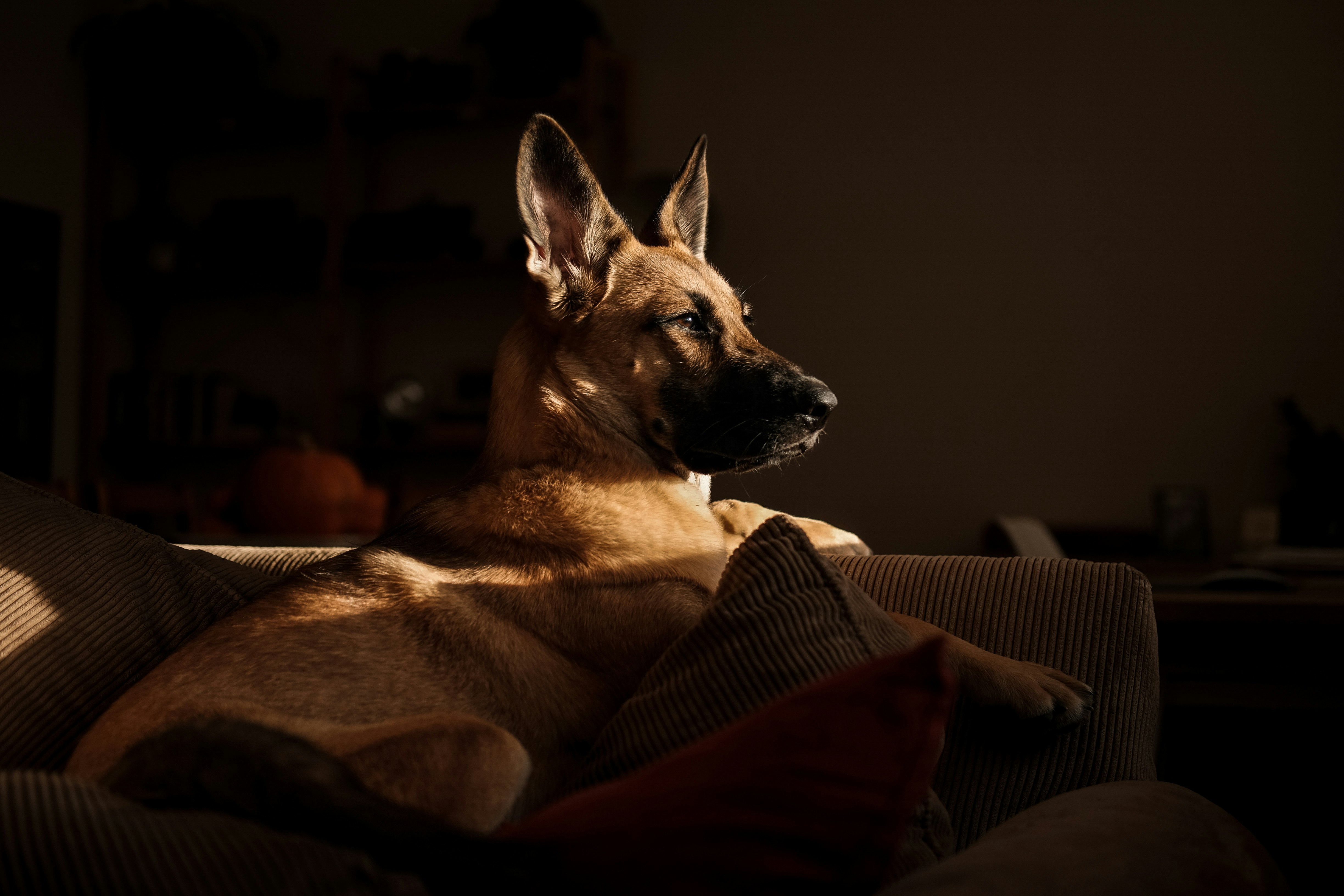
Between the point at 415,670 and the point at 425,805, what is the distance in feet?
0.89

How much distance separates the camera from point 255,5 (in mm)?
5676

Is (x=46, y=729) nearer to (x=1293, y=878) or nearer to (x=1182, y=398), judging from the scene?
(x=1293, y=878)

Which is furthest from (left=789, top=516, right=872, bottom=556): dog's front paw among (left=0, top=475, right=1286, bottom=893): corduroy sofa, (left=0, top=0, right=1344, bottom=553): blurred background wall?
(left=0, top=0, right=1344, bottom=553): blurred background wall

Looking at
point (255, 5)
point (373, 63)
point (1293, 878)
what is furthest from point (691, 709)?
point (255, 5)

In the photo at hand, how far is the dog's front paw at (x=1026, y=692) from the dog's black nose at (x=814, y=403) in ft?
1.54

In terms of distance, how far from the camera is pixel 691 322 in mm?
1621

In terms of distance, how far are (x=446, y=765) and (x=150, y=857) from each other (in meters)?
0.31

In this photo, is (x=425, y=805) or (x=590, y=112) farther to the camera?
(x=590, y=112)

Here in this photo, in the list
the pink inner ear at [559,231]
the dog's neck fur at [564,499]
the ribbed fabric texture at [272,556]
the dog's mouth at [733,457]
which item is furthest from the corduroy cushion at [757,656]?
the ribbed fabric texture at [272,556]

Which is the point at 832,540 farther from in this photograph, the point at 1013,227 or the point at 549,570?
the point at 1013,227

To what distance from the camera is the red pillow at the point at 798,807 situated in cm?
65

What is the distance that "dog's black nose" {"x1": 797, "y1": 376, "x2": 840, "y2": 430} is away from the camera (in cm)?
151

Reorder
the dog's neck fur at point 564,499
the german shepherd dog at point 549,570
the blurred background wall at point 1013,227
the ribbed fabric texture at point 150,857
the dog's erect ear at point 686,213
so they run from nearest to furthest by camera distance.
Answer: the ribbed fabric texture at point 150,857, the german shepherd dog at point 549,570, the dog's neck fur at point 564,499, the dog's erect ear at point 686,213, the blurred background wall at point 1013,227

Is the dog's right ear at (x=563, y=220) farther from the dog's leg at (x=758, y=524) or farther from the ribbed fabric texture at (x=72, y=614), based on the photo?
the ribbed fabric texture at (x=72, y=614)
